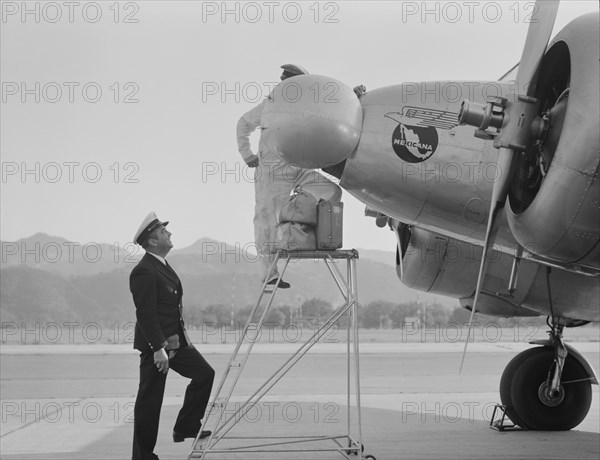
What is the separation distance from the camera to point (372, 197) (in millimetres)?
5973

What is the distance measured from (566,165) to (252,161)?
3873mm

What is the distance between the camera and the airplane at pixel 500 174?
14.9 ft

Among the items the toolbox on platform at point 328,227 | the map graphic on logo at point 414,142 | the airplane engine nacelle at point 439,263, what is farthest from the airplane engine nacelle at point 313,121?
the airplane engine nacelle at point 439,263

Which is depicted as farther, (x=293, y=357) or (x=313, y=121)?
(x=293, y=357)

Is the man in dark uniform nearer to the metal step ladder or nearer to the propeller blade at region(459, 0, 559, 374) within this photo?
the metal step ladder

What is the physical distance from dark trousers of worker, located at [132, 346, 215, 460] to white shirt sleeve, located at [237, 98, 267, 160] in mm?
2170

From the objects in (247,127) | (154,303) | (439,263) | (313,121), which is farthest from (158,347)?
(439,263)

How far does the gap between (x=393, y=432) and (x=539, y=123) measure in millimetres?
4201

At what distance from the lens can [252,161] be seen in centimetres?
774

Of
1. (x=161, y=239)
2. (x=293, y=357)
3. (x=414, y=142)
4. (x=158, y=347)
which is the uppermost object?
(x=414, y=142)

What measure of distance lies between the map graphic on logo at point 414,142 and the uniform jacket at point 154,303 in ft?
7.28

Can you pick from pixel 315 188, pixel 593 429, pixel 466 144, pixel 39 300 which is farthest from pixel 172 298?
pixel 39 300

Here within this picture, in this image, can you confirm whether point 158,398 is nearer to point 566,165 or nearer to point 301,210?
point 301,210

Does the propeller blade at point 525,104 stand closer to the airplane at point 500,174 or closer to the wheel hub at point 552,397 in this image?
the airplane at point 500,174
